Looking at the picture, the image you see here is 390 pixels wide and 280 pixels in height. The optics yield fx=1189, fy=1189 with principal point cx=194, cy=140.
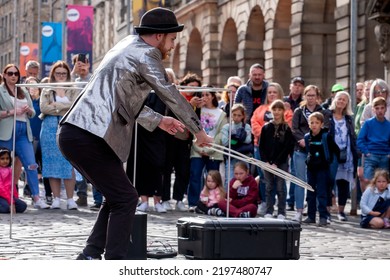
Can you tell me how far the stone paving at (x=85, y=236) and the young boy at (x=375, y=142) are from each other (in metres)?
0.78

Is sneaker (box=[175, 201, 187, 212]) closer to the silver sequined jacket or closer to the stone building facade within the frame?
the stone building facade

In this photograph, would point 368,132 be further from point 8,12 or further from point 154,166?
point 8,12

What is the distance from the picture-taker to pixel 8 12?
108812mm

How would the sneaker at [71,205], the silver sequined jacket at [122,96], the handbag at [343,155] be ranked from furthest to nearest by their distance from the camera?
the sneaker at [71,205], the handbag at [343,155], the silver sequined jacket at [122,96]

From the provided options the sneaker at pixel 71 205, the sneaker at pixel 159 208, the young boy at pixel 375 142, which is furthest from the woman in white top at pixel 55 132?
the young boy at pixel 375 142

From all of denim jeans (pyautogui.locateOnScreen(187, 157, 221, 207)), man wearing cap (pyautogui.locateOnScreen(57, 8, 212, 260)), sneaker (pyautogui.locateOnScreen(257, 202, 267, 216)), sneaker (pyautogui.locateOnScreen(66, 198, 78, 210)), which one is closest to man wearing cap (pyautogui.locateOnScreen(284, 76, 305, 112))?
denim jeans (pyautogui.locateOnScreen(187, 157, 221, 207))

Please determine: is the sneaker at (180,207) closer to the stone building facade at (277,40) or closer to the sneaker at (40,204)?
the sneaker at (40,204)

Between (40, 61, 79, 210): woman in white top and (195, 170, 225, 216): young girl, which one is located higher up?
(40, 61, 79, 210): woman in white top

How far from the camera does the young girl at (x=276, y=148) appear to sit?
15180 millimetres

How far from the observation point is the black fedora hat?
8.10 meters

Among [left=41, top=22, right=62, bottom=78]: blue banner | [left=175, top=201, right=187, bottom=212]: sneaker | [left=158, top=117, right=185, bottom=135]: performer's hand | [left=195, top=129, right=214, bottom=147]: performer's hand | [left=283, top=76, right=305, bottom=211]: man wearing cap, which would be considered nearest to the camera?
[left=195, top=129, right=214, bottom=147]: performer's hand

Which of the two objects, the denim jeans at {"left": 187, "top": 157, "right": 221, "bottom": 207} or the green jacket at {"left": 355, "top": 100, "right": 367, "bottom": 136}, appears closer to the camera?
the denim jeans at {"left": 187, "top": 157, "right": 221, "bottom": 207}

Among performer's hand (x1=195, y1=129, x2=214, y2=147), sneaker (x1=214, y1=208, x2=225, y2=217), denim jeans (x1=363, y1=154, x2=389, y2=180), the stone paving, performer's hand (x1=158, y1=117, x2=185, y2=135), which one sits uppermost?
performer's hand (x1=158, y1=117, x2=185, y2=135)

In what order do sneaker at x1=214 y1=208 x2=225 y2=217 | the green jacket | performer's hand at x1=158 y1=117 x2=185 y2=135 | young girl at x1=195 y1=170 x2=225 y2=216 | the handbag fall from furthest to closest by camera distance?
the green jacket, the handbag, young girl at x1=195 y1=170 x2=225 y2=216, sneaker at x1=214 y1=208 x2=225 y2=217, performer's hand at x1=158 y1=117 x2=185 y2=135
